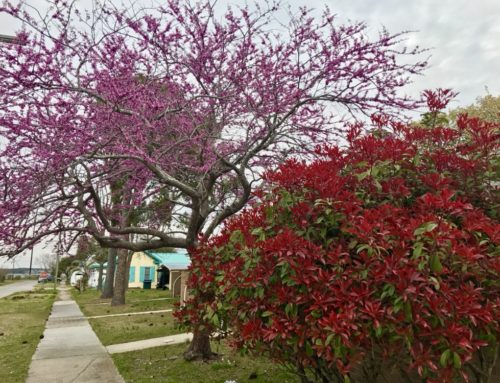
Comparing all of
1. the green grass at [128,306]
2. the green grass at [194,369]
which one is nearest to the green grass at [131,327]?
the green grass at [194,369]

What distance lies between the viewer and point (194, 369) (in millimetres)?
6320

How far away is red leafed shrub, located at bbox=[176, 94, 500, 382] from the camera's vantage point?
260 centimetres

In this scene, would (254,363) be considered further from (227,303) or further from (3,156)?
(3,156)

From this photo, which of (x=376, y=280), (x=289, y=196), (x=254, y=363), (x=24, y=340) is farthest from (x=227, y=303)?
(x=24, y=340)

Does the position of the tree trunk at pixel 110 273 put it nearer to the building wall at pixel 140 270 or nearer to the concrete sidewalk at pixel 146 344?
the concrete sidewalk at pixel 146 344

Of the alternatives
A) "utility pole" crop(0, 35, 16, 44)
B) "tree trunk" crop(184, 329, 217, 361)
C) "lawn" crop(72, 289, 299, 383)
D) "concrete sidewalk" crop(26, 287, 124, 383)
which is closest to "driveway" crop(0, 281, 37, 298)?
"concrete sidewalk" crop(26, 287, 124, 383)

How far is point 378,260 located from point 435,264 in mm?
344

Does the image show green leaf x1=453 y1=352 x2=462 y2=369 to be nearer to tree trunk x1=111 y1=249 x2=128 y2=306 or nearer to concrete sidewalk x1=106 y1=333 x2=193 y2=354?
concrete sidewalk x1=106 y1=333 x2=193 y2=354

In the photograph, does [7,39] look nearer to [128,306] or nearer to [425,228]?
[425,228]

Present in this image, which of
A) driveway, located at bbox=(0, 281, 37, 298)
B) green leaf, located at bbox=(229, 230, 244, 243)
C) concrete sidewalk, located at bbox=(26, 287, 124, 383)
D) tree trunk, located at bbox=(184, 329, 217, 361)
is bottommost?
concrete sidewalk, located at bbox=(26, 287, 124, 383)

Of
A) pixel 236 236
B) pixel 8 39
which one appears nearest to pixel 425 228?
pixel 236 236

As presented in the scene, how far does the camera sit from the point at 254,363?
21.7ft

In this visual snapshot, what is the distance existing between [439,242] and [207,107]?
17.4 ft

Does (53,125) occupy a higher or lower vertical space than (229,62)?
lower
